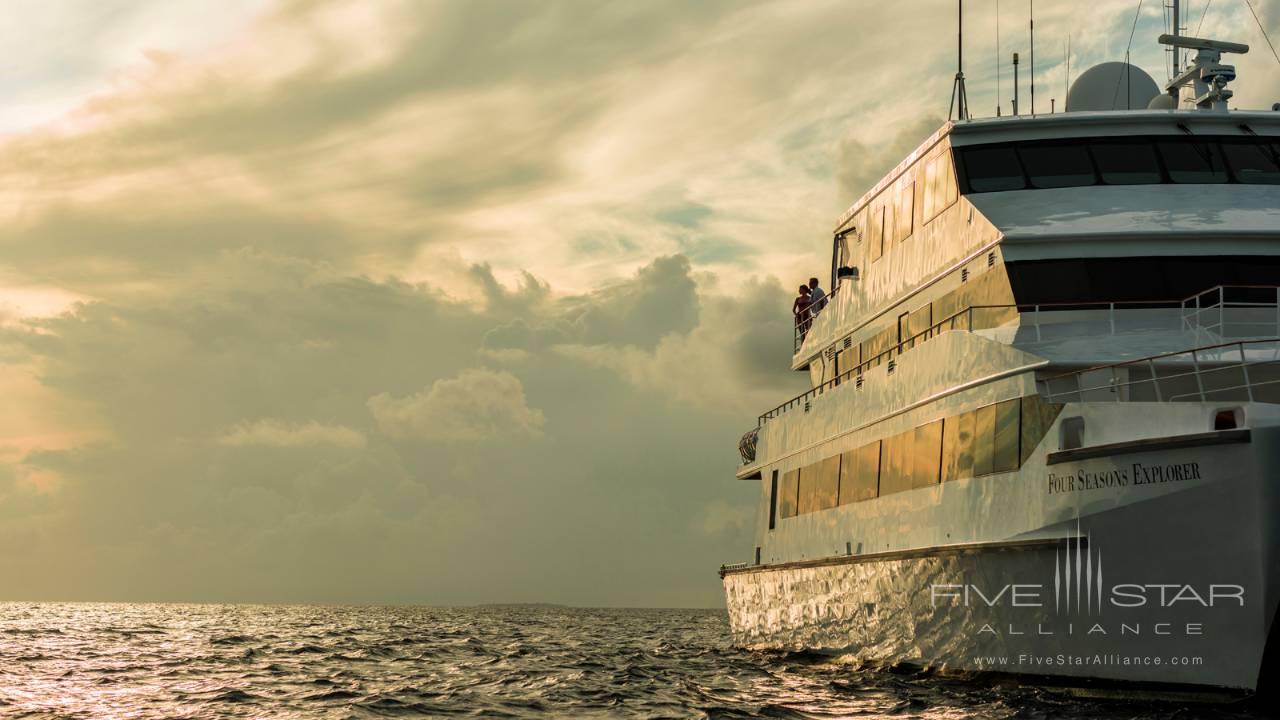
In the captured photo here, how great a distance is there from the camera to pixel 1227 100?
20859 mm

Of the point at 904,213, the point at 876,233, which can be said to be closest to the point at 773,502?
the point at 876,233

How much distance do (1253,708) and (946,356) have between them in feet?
19.2

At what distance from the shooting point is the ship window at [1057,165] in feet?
59.4

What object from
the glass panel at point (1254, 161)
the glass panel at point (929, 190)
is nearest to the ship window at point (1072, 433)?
the glass panel at point (1254, 161)

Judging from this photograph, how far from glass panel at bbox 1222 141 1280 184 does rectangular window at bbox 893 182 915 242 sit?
4581 mm

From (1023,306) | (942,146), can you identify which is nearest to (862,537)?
(1023,306)

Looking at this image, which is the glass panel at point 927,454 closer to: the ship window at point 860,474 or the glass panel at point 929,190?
the ship window at point 860,474

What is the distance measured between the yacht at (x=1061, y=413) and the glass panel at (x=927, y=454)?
0.05m

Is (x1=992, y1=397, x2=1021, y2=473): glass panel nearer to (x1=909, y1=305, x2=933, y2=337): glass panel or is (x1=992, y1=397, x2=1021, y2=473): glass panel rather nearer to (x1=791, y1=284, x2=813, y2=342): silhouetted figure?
(x1=909, y1=305, x2=933, y2=337): glass panel

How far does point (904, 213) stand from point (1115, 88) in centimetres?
626

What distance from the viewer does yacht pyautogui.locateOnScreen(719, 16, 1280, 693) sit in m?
12.3

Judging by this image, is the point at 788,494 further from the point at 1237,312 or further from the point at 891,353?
the point at 1237,312

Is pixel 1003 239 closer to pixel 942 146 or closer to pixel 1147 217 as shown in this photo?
pixel 1147 217

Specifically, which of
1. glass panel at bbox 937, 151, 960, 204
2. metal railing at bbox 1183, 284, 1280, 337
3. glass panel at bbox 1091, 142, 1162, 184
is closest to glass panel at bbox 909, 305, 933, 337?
glass panel at bbox 937, 151, 960, 204
